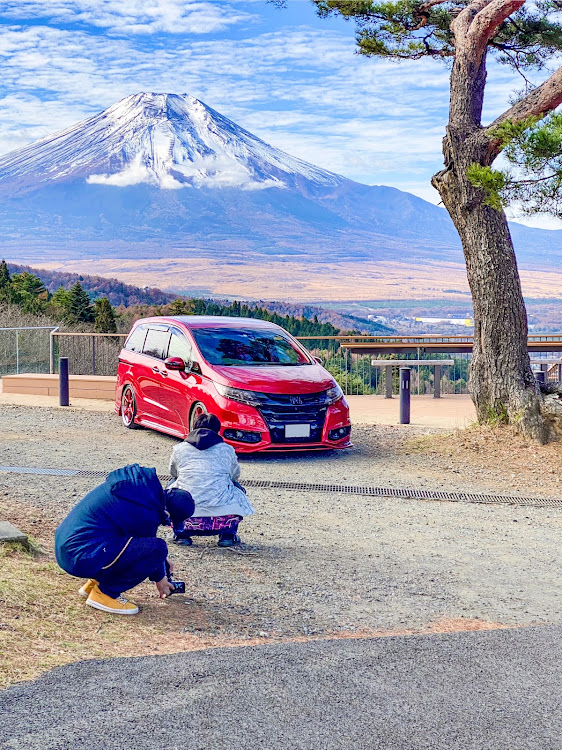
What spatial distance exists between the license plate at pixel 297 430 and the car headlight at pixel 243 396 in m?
0.47

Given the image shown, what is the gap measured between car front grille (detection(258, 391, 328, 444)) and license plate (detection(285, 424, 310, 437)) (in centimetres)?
4

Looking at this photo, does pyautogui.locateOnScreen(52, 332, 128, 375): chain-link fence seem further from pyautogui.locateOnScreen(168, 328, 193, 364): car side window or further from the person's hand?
the person's hand

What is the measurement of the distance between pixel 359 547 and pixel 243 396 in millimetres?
4153

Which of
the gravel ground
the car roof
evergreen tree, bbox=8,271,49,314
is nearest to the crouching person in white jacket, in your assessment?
the gravel ground

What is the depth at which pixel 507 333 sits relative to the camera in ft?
41.3

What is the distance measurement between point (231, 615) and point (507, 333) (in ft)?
24.7

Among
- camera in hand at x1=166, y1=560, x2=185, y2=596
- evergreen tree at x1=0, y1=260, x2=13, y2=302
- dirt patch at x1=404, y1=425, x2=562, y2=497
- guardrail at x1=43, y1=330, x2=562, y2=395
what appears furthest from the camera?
evergreen tree at x1=0, y1=260, x2=13, y2=302

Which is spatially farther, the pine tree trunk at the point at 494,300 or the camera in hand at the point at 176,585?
the pine tree trunk at the point at 494,300

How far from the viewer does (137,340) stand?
47.1 ft

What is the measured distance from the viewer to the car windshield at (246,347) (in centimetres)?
1273

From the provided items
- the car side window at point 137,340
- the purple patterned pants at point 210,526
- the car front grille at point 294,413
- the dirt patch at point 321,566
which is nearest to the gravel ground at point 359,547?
the dirt patch at point 321,566

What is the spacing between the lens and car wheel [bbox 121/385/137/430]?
14414 mm

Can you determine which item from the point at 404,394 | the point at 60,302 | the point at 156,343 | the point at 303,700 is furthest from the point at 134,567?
the point at 60,302

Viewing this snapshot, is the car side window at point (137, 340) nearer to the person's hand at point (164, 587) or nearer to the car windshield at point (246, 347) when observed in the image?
the car windshield at point (246, 347)
